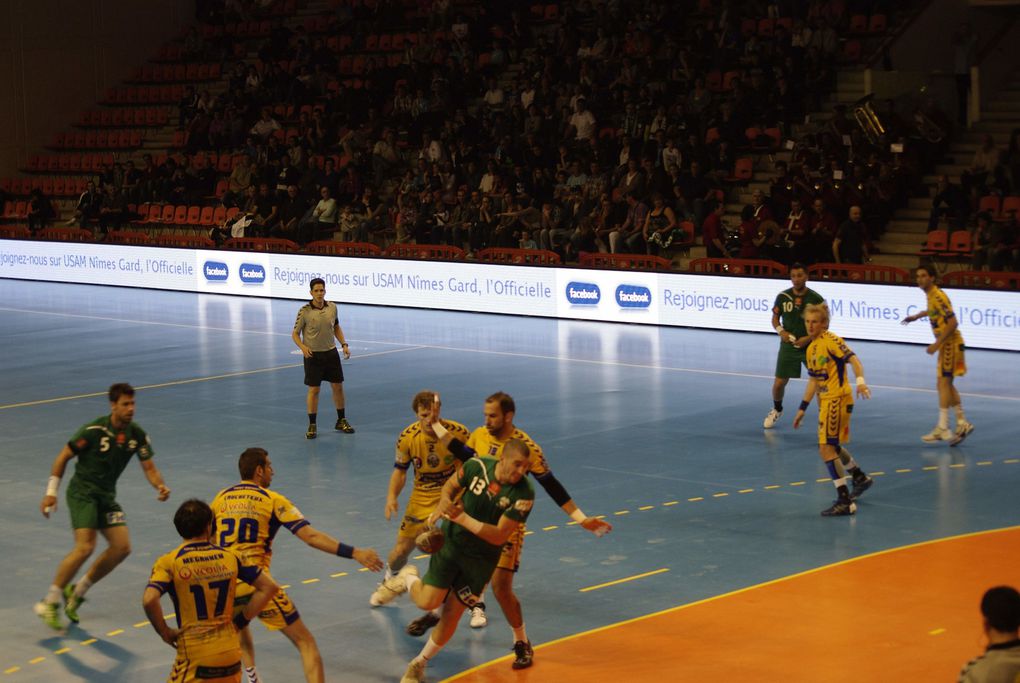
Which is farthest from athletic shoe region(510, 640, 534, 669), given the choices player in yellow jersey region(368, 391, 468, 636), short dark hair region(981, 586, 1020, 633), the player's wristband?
short dark hair region(981, 586, 1020, 633)

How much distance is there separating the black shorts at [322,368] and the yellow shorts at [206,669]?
992 centimetres

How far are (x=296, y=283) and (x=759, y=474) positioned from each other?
18151 millimetres

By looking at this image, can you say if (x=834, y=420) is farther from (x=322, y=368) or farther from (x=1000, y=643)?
(x=1000, y=643)

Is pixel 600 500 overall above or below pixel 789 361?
below

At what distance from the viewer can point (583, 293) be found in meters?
27.9

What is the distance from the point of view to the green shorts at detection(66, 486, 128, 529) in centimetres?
1127

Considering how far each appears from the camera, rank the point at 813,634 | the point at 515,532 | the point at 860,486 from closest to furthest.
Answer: the point at 515,532 → the point at 813,634 → the point at 860,486

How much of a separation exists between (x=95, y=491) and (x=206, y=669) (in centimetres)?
371

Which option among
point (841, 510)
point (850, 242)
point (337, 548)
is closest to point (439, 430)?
point (337, 548)

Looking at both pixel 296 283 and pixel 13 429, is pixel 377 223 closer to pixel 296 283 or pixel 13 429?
pixel 296 283

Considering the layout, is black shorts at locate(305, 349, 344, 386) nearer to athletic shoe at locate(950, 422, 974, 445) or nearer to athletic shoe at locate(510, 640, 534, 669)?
athletic shoe at locate(950, 422, 974, 445)

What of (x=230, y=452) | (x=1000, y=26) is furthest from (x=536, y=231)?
(x=230, y=452)

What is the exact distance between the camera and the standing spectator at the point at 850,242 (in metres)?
26.4

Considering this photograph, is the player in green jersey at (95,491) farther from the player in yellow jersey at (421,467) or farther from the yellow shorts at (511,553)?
the yellow shorts at (511,553)
